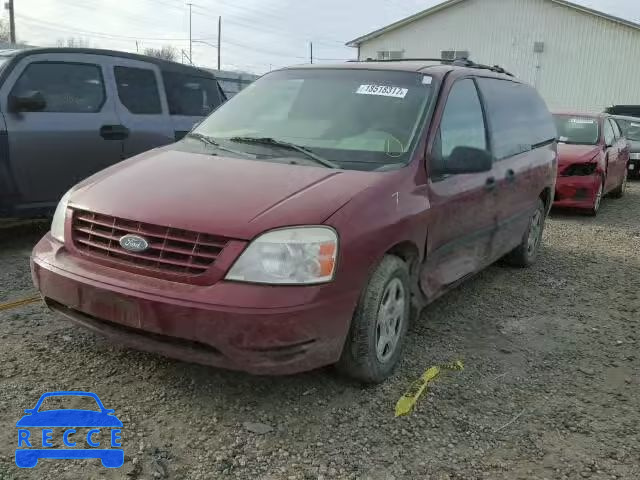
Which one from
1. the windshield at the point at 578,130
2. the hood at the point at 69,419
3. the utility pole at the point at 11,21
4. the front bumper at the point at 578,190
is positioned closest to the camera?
the hood at the point at 69,419

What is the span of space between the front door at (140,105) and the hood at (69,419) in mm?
3725

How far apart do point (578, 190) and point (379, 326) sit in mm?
6994

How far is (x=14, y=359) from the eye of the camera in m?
3.35

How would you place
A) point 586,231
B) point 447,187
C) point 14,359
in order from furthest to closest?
1. point 586,231
2. point 447,187
3. point 14,359

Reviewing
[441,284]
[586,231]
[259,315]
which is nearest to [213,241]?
[259,315]

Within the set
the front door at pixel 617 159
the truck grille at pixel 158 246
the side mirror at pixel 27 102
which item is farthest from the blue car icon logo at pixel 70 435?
the front door at pixel 617 159

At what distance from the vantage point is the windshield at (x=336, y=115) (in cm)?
356

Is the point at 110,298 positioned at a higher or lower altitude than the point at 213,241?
lower

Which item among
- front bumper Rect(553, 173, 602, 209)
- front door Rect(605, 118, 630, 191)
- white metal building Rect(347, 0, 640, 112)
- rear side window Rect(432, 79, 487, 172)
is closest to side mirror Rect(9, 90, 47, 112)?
rear side window Rect(432, 79, 487, 172)

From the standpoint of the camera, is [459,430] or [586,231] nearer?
[459,430]

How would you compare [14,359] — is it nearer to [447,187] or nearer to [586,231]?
[447,187]

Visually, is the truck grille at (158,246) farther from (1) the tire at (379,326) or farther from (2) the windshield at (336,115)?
(2) the windshield at (336,115)

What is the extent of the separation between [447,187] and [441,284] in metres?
0.63

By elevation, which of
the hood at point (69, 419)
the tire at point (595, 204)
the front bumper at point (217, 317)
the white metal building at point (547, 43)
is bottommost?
the hood at point (69, 419)
